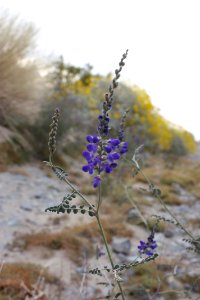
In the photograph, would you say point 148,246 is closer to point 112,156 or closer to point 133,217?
Answer: point 112,156

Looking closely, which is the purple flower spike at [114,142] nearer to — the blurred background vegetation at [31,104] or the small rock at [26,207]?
the small rock at [26,207]

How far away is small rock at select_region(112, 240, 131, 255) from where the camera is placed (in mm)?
5036

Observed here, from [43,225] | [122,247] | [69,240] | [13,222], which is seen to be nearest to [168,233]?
[122,247]

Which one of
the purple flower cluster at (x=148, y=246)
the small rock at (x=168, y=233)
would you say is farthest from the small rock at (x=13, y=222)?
the purple flower cluster at (x=148, y=246)

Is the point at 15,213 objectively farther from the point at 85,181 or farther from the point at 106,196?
the point at 85,181

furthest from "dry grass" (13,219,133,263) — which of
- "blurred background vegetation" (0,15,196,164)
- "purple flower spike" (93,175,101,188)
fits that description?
"purple flower spike" (93,175,101,188)

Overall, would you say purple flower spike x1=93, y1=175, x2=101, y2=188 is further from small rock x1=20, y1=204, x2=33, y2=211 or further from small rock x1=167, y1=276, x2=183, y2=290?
small rock x1=20, y1=204, x2=33, y2=211

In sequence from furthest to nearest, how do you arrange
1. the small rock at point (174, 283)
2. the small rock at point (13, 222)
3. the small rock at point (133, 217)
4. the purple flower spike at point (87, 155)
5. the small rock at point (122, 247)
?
1. the small rock at point (133, 217)
2. the small rock at point (13, 222)
3. the small rock at point (122, 247)
4. the small rock at point (174, 283)
5. the purple flower spike at point (87, 155)

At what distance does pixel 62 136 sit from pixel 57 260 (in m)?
6.50

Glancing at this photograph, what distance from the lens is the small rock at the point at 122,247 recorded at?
198 inches

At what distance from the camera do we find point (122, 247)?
5.10 m

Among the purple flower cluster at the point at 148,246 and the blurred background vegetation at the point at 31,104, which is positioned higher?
the blurred background vegetation at the point at 31,104

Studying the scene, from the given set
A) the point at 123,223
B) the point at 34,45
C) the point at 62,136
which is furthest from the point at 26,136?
the point at 123,223

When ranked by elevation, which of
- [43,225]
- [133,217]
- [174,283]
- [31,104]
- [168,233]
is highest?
[31,104]
